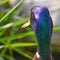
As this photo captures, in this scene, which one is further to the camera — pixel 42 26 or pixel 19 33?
pixel 19 33

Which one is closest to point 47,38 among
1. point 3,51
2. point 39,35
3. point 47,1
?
point 39,35

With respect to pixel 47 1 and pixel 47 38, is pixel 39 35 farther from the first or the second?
pixel 47 1

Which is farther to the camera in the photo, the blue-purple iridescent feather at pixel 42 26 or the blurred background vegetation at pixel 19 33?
the blurred background vegetation at pixel 19 33

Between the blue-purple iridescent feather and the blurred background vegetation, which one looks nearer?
the blue-purple iridescent feather

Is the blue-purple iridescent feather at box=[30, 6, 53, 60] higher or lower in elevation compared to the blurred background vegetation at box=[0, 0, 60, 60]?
higher

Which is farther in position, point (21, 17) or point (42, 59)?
point (21, 17)

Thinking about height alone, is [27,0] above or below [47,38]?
below

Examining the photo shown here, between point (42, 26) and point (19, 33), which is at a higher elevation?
point (42, 26)

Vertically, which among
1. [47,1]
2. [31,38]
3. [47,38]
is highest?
[47,38]
